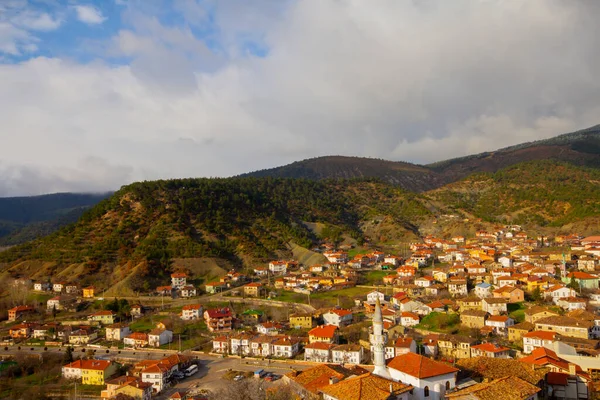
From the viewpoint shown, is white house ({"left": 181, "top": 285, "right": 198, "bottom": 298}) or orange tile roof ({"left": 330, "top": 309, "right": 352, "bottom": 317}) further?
white house ({"left": 181, "top": 285, "right": 198, "bottom": 298})

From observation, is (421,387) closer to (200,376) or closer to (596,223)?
(200,376)

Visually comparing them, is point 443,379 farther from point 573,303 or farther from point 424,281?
point 424,281

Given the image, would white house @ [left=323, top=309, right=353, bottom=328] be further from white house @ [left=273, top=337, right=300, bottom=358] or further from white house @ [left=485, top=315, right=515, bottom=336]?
white house @ [left=485, top=315, right=515, bottom=336]

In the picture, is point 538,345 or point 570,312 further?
point 570,312

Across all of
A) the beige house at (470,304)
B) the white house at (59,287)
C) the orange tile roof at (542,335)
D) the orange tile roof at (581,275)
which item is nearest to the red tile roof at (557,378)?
the orange tile roof at (542,335)

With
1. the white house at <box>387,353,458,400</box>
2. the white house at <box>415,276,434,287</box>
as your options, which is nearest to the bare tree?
the white house at <box>387,353,458,400</box>

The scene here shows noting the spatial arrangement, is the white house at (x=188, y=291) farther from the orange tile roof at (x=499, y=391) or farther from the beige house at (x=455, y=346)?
the orange tile roof at (x=499, y=391)

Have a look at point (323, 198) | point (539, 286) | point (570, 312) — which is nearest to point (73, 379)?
point (570, 312)
